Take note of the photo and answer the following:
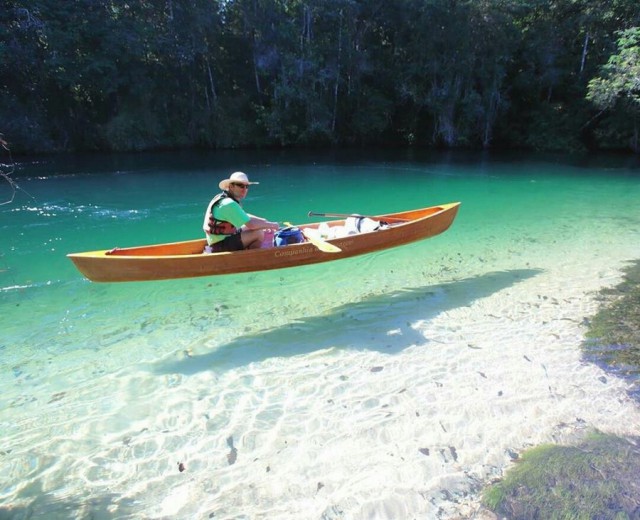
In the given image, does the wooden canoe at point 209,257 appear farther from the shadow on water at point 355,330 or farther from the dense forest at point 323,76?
the dense forest at point 323,76

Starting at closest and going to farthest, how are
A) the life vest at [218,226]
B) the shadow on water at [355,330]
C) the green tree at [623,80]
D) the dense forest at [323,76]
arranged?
the shadow on water at [355,330]
the life vest at [218,226]
the green tree at [623,80]
the dense forest at [323,76]

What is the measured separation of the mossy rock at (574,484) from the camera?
2.72 meters

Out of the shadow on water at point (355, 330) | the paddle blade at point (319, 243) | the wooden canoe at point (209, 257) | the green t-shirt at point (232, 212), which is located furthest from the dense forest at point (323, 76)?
the shadow on water at point (355, 330)

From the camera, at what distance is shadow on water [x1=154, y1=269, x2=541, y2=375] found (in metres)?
4.75

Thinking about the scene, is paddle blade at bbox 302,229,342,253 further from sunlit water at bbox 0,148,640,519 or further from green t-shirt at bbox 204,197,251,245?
green t-shirt at bbox 204,197,251,245

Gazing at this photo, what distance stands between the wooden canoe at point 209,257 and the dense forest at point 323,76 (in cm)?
1981

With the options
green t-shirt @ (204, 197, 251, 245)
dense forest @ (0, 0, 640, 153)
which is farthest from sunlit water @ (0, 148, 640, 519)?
dense forest @ (0, 0, 640, 153)

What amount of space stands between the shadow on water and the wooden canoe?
0.85 metres

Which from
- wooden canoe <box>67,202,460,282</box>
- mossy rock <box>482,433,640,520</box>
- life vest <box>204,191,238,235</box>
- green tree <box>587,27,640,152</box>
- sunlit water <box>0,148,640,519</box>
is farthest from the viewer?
green tree <box>587,27,640,152</box>

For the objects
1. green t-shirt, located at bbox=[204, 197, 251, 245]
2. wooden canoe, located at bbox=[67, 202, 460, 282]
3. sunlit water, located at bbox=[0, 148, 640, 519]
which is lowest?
sunlit water, located at bbox=[0, 148, 640, 519]

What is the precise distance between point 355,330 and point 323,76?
22.4 m

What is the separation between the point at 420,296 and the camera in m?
6.26

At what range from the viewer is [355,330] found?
209 inches

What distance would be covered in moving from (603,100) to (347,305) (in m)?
22.1
